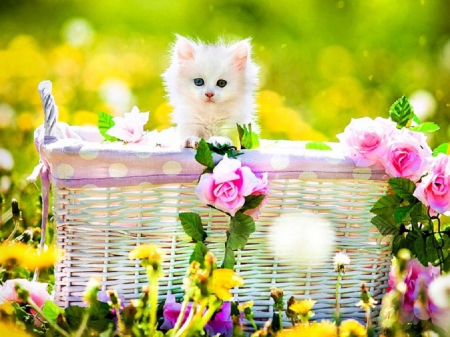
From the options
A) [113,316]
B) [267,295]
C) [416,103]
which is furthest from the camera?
[416,103]

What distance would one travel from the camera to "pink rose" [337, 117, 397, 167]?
139cm

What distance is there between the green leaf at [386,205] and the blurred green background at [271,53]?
1.20 metres

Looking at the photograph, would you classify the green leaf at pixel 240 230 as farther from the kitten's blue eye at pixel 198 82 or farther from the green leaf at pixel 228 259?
the kitten's blue eye at pixel 198 82

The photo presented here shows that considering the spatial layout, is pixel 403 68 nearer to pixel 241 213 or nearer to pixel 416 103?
pixel 416 103

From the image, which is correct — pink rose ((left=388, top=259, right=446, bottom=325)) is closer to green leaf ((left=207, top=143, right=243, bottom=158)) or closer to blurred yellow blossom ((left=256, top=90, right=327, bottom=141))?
green leaf ((left=207, top=143, right=243, bottom=158))

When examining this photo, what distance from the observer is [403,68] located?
9.58 ft

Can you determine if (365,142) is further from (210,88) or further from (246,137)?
(210,88)

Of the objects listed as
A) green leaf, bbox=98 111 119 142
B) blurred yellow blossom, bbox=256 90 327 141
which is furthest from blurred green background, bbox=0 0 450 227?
green leaf, bbox=98 111 119 142

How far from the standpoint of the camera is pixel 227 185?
4.21 feet

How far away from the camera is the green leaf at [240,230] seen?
4.34 feet

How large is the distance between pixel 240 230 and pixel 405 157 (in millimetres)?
393

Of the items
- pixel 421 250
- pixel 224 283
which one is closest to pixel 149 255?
pixel 224 283

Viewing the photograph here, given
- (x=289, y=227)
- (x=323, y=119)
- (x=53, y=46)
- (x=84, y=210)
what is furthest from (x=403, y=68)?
(x=84, y=210)

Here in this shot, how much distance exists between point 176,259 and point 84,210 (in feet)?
0.73
